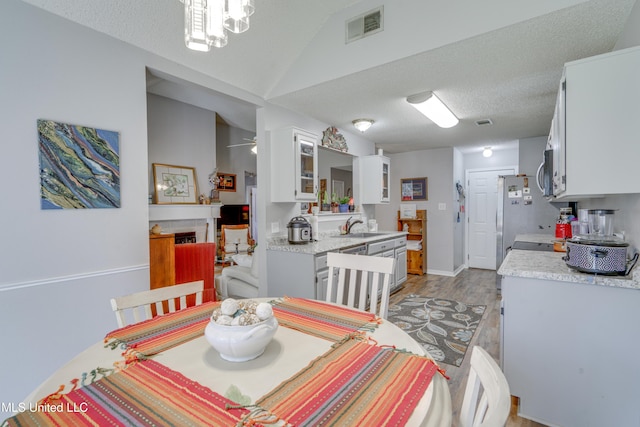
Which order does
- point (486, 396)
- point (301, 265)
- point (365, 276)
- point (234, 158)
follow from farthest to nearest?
point (234, 158) → point (301, 265) → point (365, 276) → point (486, 396)

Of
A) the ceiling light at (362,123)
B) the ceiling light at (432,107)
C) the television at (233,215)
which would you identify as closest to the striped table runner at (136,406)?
the ceiling light at (432,107)

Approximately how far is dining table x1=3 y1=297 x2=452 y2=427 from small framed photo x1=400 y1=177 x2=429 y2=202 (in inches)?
193

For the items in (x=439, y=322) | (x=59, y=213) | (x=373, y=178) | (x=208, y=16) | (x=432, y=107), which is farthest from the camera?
(x=373, y=178)

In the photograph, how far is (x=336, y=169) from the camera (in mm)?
4523

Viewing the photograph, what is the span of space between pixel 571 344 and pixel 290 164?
2658 mm

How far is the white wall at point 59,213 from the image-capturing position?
1717mm

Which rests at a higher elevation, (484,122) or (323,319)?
(484,122)

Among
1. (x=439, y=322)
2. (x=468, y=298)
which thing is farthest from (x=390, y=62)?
(x=468, y=298)

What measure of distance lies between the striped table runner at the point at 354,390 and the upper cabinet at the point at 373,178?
150 inches

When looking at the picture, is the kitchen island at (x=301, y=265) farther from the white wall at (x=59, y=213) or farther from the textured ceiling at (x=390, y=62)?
the textured ceiling at (x=390, y=62)

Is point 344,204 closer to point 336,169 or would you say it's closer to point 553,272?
point 336,169

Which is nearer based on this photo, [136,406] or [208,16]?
[136,406]

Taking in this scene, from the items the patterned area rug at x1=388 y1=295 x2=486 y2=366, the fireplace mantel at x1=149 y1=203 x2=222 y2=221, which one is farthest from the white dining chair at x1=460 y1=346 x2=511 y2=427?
the fireplace mantel at x1=149 y1=203 x2=222 y2=221

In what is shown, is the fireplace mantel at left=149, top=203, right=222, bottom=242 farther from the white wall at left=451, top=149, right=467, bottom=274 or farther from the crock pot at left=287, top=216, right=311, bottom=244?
the white wall at left=451, top=149, right=467, bottom=274
